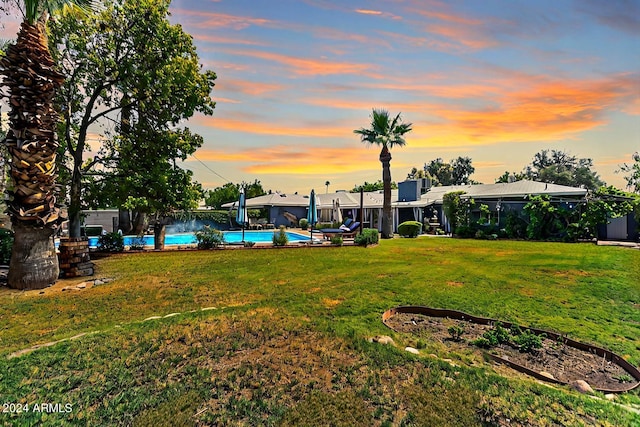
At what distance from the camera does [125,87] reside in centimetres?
1103

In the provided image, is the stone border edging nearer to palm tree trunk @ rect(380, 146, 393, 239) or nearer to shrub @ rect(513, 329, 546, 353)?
shrub @ rect(513, 329, 546, 353)

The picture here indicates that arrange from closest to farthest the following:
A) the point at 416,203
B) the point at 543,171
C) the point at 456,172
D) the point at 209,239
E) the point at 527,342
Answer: the point at 527,342 → the point at 209,239 → the point at 416,203 → the point at 543,171 → the point at 456,172

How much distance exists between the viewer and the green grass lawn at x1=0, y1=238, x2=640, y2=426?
2828 millimetres

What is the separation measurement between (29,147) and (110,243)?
20.3 ft

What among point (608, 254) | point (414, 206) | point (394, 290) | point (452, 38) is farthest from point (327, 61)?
point (414, 206)

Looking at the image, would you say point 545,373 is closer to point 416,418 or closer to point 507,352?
point 507,352

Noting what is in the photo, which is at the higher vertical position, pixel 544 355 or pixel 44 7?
pixel 44 7

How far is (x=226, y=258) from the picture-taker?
11766mm

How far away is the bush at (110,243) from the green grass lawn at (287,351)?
4666mm

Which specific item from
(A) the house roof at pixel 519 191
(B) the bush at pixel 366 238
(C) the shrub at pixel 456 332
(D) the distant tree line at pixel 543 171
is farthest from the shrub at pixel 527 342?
(D) the distant tree line at pixel 543 171

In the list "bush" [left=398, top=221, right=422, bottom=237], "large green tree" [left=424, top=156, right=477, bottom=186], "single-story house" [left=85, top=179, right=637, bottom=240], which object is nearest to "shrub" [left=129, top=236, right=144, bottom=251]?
"single-story house" [left=85, top=179, right=637, bottom=240]

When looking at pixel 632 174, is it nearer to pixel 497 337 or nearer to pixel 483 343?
pixel 497 337

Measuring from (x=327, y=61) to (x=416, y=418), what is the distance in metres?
9.37

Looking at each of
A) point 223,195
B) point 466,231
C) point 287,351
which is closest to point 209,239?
Result: point 287,351
